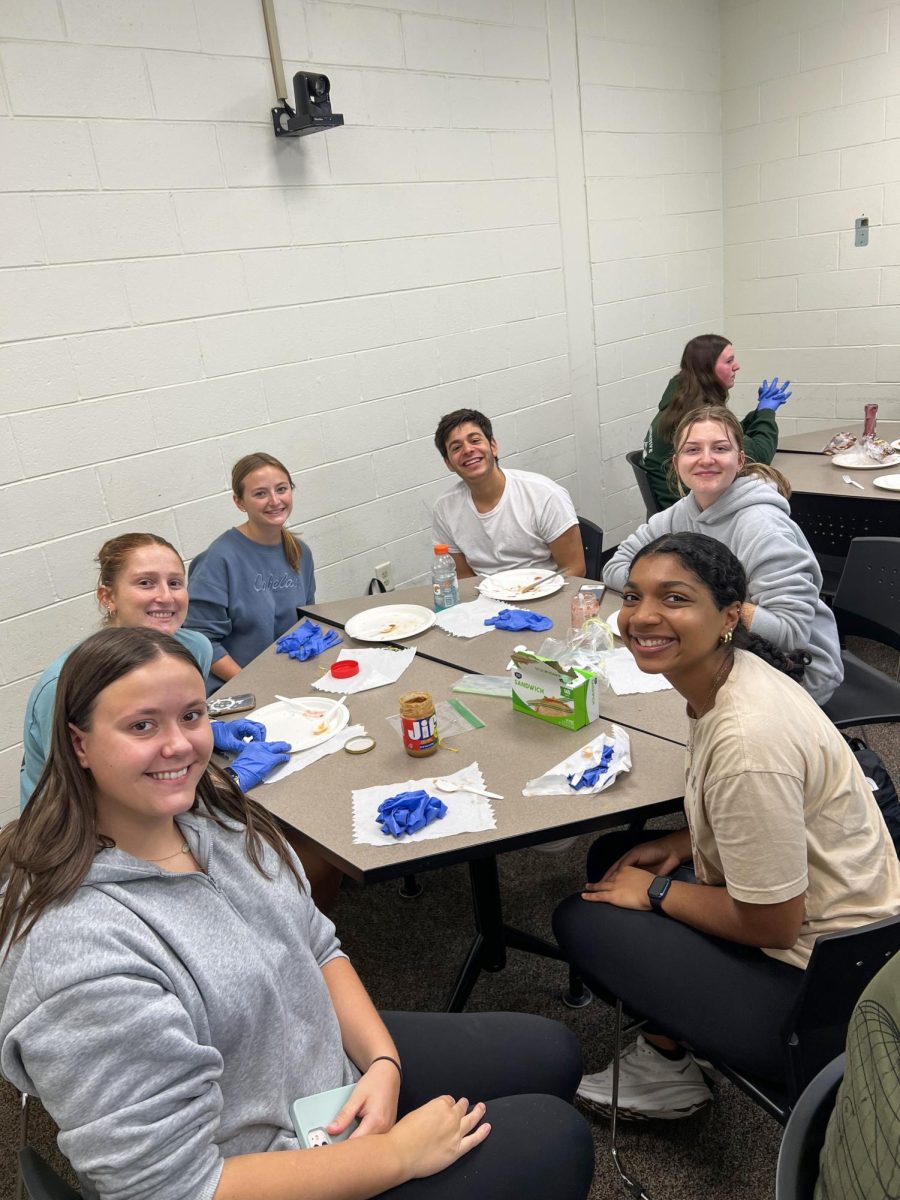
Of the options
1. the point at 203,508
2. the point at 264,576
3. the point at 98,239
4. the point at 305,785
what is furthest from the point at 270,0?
the point at 305,785

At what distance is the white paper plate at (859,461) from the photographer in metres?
3.41

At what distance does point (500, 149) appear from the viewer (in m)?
3.76

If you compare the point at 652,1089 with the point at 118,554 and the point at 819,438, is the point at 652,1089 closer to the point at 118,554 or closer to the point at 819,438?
the point at 118,554

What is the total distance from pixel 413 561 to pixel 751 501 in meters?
1.85

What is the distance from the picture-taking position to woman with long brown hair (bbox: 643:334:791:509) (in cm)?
351

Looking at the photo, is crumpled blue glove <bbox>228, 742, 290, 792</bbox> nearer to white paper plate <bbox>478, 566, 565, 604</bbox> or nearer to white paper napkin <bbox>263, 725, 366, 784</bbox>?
white paper napkin <bbox>263, 725, 366, 784</bbox>

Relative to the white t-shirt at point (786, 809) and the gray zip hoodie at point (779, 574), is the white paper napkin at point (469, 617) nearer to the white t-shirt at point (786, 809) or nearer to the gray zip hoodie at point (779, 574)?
the gray zip hoodie at point (779, 574)

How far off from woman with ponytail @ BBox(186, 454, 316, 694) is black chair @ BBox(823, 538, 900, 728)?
5.76ft

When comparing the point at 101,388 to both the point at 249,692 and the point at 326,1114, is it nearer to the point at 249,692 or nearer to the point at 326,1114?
the point at 249,692

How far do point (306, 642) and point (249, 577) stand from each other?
0.40 metres

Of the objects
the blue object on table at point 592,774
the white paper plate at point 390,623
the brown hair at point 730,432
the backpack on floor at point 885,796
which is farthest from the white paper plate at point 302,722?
the brown hair at point 730,432

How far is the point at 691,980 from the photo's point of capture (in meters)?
1.42

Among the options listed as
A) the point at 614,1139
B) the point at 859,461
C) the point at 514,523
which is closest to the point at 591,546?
the point at 514,523

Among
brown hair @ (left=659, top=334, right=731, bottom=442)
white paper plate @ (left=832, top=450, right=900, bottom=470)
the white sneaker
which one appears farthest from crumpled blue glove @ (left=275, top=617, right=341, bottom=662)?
white paper plate @ (left=832, top=450, right=900, bottom=470)
